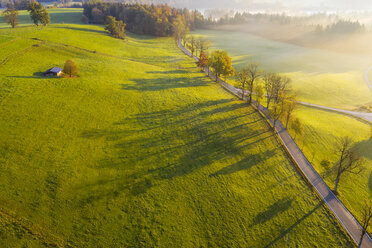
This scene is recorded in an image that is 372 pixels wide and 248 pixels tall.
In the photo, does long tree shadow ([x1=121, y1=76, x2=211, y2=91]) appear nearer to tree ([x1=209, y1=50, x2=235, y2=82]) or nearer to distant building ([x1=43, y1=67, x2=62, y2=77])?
tree ([x1=209, y1=50, x2=235, y2=82])

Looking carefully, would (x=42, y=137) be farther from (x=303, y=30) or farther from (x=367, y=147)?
(x=303, y=30)

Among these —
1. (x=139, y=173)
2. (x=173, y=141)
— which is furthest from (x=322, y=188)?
(x=139, y=173)

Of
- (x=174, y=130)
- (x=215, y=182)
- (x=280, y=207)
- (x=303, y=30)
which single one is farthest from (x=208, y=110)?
(x=303, y=30)

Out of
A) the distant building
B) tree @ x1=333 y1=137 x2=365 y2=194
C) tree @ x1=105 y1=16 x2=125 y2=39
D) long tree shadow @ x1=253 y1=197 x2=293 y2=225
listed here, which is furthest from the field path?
tree @ x1=105 y1=16 x2=125 y2=39

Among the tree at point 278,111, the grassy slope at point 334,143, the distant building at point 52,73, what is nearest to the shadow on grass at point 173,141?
the tree at point 278,111

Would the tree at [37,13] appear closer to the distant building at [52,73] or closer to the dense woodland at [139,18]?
the distant building at [52,73]
